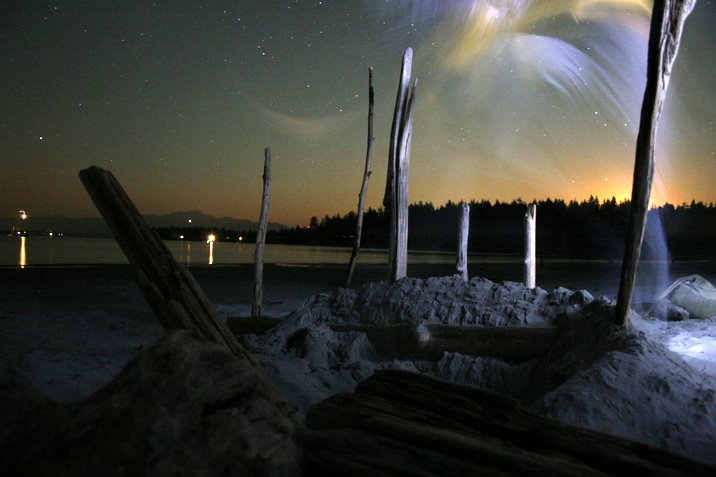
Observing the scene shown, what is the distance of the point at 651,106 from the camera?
5727 mm

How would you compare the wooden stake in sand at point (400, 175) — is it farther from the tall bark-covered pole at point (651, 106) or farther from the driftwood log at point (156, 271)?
the driftwood log at point (156, 271)

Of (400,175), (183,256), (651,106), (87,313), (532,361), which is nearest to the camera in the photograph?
(651,106)

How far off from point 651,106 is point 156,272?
17.6ft

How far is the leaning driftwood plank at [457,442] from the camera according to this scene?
2170 millimetres

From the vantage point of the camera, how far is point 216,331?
3.36m

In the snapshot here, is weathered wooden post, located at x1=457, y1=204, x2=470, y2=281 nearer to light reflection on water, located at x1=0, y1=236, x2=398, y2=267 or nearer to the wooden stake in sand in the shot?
the wooden stake in sand

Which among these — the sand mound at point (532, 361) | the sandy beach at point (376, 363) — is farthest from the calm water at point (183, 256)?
the sand mound at point (532, 361)

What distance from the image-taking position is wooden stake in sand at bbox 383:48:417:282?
9.71 meters

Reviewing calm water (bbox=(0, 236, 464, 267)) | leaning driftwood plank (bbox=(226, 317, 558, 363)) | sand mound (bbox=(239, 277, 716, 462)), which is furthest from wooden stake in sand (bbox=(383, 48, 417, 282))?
calm water (bbox=(0, 236, 464, 267))

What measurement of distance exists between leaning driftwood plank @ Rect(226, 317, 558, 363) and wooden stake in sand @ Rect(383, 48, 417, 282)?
248cm

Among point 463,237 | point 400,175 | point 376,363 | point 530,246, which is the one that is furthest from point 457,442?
point 530,246

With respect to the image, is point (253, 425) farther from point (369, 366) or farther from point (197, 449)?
point (369, 366)

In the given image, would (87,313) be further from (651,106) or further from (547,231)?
(547,231)

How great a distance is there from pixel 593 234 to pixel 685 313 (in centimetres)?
7039
